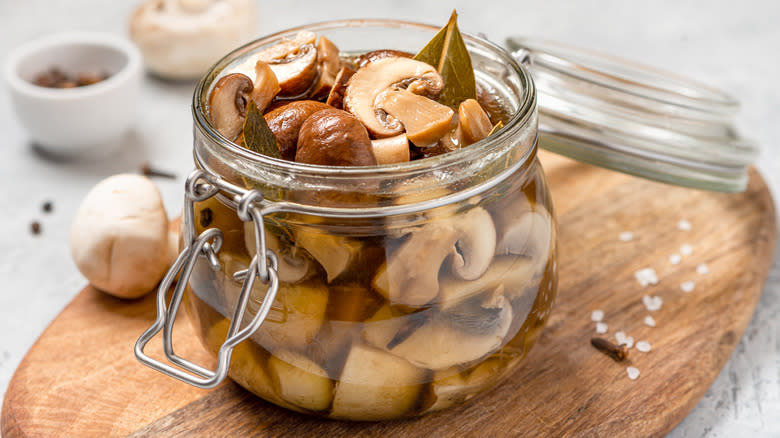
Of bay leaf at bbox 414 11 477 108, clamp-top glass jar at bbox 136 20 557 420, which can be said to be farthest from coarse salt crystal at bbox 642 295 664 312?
bay leaf at bbox 414 11 477 108

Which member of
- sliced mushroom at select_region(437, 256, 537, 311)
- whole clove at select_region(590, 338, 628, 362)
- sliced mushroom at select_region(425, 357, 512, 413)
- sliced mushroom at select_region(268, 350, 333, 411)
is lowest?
whole clove at select_region(590, 338, 628, 362)

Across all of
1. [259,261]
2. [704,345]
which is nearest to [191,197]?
[259,261]

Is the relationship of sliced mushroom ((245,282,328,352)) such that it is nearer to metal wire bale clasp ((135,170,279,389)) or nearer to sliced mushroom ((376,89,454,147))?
metal wire bale clasp ((135,170,279,389))

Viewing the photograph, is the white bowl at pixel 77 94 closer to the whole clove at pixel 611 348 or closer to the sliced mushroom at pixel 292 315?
the sliced mushroom at pixel 292 315

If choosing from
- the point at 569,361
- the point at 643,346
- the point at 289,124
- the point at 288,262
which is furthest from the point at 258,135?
the point at 643,346

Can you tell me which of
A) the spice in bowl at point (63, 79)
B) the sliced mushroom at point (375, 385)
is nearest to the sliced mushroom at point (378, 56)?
the sliced mushroom at point (375, 385)

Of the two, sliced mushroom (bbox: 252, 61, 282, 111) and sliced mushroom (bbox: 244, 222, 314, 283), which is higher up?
sliced mushroom (bbox: 252, 61, 282, 111)

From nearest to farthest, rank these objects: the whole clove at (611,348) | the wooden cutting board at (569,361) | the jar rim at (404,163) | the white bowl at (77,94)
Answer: the jar rim at (404,163), the wooden cutting board at (569,361), the whole clove at (611,348), the white bowl at (77,94)
